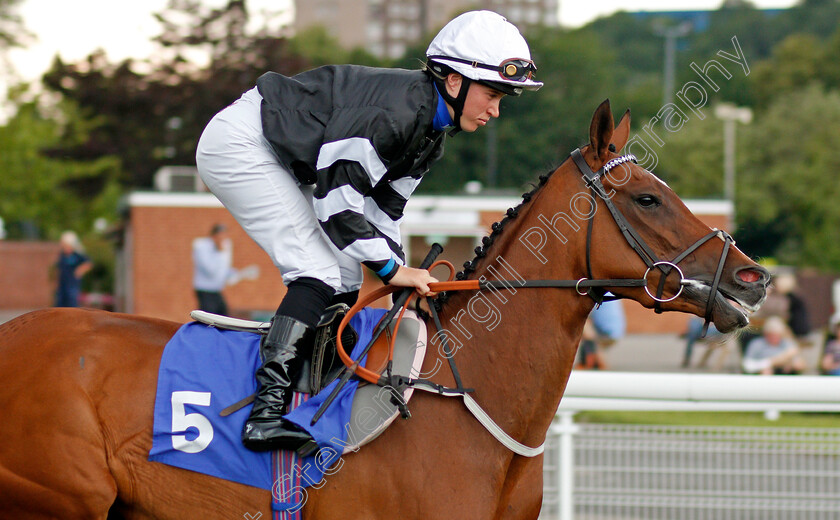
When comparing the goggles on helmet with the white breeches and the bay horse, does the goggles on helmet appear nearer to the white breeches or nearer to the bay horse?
the bay horse

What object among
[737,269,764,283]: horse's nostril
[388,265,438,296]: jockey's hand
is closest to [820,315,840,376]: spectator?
[737,269,764,283]: horse's nostril

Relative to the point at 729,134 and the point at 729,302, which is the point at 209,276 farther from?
the point at 729,134

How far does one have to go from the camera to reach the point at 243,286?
21750mm

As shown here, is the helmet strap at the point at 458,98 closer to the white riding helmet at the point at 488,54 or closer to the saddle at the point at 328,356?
the white riding helmet at the point at 488,54

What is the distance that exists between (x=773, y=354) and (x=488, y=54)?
758cm

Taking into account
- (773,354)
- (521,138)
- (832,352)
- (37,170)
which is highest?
(832,352)

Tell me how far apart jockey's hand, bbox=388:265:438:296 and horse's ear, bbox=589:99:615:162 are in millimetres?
758

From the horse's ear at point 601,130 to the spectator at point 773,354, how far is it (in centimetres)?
699

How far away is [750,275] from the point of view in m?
2.90

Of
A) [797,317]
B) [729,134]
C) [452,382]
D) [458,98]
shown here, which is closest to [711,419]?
[452,382]

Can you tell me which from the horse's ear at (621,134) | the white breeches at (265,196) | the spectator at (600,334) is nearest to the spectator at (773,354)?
the spectator at (600,334)

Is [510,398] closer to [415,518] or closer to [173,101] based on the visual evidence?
[415,518]

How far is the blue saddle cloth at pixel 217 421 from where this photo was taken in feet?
9.54

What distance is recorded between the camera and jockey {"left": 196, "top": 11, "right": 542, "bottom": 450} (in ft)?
9.58
